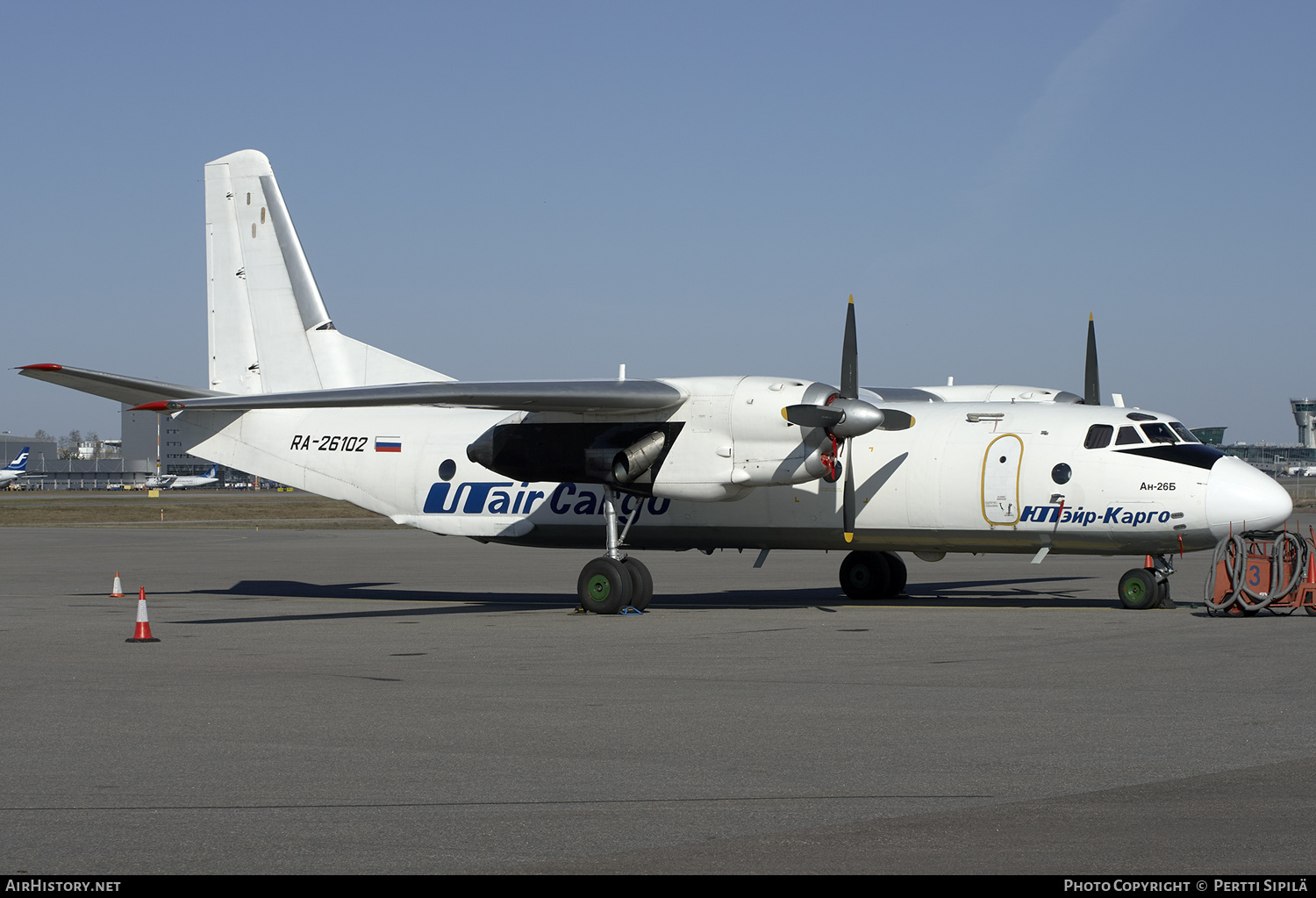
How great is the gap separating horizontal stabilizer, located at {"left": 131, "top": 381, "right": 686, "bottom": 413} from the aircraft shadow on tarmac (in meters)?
3.32

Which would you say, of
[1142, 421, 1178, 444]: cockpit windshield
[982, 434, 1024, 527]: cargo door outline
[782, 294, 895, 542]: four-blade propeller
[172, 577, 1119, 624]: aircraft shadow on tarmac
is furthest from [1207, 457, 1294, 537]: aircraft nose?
[782, 294, 895, 542]: four-blade propeller

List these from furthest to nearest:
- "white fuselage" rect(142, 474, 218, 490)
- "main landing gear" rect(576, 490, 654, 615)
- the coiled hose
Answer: "white fuselage" rect(142, 474, 218, 490) → "main landing gear" rect(576, 490, 654, 615) → the coiled hose

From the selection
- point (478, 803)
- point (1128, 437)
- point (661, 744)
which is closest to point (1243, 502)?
point (1128, 437)

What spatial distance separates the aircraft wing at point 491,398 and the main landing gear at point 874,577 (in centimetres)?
606

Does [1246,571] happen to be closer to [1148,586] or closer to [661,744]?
[1148,586]

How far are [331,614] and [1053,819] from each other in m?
15.4

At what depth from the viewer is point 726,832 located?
265 inches

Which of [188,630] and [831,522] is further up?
[831,522]

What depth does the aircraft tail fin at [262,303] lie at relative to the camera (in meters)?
25.8

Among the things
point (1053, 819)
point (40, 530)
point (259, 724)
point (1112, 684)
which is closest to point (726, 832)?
point (1053, 819)

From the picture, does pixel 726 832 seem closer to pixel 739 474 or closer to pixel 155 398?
pixel 739 474

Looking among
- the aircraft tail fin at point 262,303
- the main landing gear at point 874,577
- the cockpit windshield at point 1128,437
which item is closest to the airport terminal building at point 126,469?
the aircraft tail fin at point 262,303

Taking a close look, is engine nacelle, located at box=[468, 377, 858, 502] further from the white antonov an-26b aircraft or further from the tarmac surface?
the tarmac surface

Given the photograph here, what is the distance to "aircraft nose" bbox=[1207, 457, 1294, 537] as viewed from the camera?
19.2m
